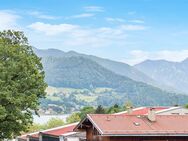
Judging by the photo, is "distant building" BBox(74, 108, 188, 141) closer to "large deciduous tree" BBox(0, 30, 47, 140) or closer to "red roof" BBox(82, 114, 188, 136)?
"red roof" BBox(82, 114, 188, 136)

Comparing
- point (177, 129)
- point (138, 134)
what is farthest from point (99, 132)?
point (177, 129)

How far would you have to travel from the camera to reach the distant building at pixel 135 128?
49312 mm

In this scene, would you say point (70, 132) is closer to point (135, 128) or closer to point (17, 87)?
point (17, 87)

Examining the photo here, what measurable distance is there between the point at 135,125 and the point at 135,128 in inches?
33.1

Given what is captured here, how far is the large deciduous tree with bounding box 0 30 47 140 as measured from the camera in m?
56.4

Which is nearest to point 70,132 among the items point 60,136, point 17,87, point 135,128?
point 60,136

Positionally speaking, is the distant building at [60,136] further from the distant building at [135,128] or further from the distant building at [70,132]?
the distant building at [135,128]

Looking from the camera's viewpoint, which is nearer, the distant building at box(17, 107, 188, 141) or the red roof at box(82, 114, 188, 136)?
the red roof at box(82, 114, 188, 136)

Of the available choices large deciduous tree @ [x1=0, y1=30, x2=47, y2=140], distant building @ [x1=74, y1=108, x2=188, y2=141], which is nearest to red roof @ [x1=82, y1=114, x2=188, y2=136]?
distant building @ [x1=74, y1=108, x2=188, y2=141]

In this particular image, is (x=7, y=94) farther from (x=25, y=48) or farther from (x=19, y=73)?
(x=25, y=48)

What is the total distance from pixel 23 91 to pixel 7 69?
3230mm

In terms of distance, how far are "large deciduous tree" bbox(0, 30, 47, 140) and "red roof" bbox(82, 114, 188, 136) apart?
9077 mm

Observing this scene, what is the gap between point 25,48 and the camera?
2438 inches

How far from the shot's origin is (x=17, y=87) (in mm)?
57906
